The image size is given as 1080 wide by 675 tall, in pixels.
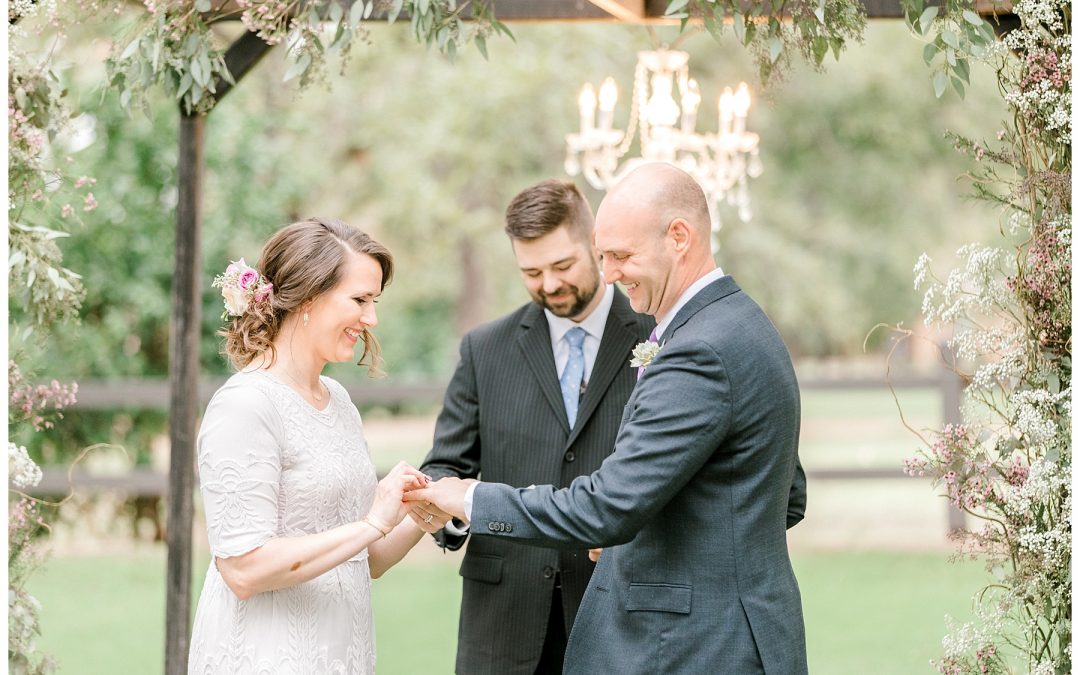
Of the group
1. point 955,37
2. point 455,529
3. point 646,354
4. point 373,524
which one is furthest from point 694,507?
point 955,37

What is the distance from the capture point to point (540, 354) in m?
3.61

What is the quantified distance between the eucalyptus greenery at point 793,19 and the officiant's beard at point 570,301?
0.84 meters

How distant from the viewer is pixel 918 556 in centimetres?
986

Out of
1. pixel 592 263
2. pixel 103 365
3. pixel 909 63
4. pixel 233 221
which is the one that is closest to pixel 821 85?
pixel 909 63

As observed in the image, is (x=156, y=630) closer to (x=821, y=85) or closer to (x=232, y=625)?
(x=232, y=625)

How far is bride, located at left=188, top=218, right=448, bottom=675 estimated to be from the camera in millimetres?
2697

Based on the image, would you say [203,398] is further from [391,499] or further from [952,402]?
[391,499]

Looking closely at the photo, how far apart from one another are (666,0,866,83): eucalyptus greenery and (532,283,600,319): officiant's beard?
0.84m

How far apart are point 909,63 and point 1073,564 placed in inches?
504

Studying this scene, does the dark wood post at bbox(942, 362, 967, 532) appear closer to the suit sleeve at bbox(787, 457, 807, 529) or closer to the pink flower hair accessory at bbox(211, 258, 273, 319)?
the suit sleeve at bbox(787, 457, 807, 529)

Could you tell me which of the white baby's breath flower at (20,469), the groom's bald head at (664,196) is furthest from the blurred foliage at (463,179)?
the groom's bald head at (664,196)

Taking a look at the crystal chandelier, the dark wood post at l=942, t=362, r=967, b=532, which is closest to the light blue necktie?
the crystal chandelier

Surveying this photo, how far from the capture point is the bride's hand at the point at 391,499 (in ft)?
9.28

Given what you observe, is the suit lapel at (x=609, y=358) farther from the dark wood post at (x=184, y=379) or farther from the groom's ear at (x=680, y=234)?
the dark wood post at (x=184, y=379)
